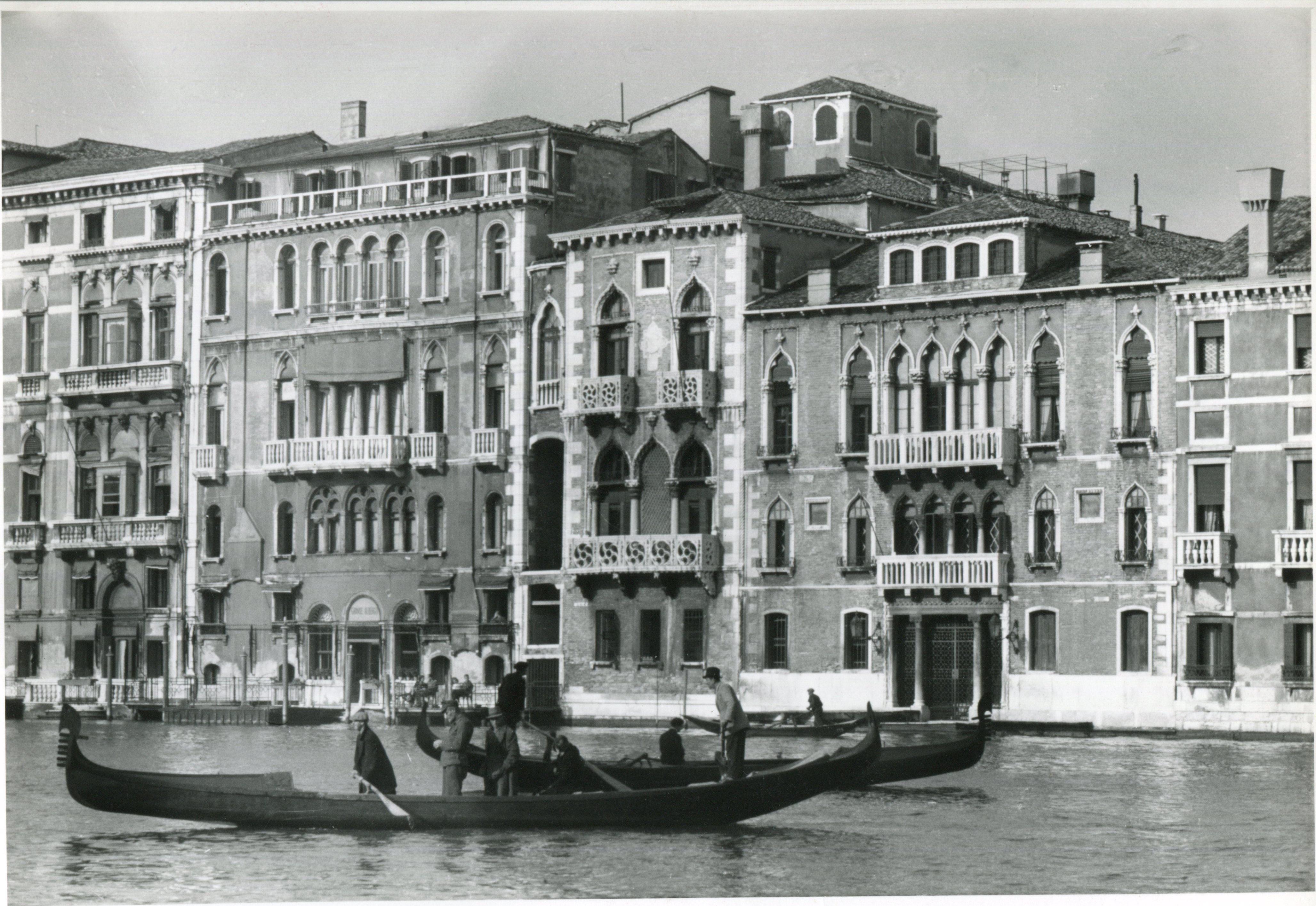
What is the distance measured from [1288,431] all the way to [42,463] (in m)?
22.9

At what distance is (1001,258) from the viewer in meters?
42.6

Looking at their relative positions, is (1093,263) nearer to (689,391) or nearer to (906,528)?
(906,528)

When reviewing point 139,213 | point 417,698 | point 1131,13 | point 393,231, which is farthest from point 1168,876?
point 139,213

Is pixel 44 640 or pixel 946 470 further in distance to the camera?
pixel 44 640

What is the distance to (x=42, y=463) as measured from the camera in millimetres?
51219

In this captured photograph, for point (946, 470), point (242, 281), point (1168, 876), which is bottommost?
point (1168, 876)

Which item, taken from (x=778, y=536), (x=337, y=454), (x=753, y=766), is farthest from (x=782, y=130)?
(x=753, y=766)

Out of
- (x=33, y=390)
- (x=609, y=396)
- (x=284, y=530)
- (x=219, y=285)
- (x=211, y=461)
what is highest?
(x=219, y=285)

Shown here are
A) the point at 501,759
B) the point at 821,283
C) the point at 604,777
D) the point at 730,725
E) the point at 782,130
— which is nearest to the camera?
the point at 501,759

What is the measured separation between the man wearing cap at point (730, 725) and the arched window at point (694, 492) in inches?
731

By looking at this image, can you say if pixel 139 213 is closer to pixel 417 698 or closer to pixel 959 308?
pixel 417 698

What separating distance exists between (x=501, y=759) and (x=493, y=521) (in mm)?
21712

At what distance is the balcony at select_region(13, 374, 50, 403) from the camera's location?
168 ft

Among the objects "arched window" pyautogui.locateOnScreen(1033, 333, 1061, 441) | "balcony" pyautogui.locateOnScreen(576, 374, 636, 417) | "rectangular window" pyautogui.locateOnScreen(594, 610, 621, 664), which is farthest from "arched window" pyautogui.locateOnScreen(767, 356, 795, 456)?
"arched window" pyautogui.locateOnScreen(1033, 333, 1061, 441)
